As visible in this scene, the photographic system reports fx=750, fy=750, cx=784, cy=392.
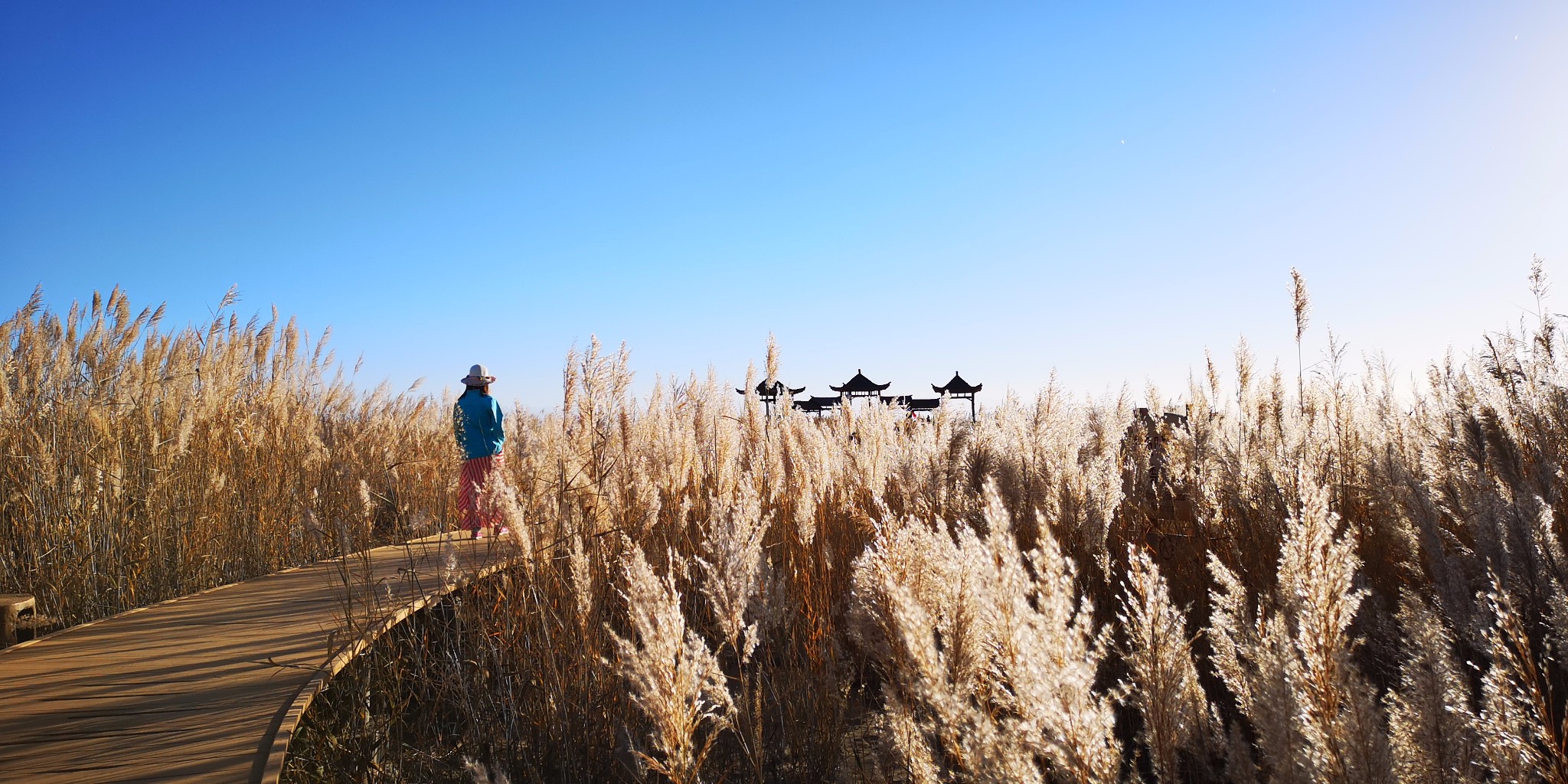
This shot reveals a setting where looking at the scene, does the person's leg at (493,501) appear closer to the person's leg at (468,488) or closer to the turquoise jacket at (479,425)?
the person's leg at (468,488)

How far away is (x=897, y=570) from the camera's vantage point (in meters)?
1.41

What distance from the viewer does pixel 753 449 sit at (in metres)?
4.04

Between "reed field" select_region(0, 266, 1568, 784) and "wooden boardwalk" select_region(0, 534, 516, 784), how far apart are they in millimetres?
196

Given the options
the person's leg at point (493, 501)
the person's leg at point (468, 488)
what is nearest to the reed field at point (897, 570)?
the person's leg at point (493, 501)

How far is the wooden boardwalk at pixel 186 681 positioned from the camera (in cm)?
207

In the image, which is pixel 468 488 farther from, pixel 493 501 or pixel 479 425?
pixel 493 501

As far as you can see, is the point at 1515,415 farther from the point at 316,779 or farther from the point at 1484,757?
the point at 316,779

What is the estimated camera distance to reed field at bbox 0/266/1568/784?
1121 mm

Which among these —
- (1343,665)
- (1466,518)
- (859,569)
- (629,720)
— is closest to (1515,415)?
(1466,518)

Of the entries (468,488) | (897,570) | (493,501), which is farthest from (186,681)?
(468,488)

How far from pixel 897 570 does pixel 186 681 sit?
8.99 feet

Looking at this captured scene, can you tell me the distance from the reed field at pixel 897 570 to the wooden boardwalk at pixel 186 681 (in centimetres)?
20

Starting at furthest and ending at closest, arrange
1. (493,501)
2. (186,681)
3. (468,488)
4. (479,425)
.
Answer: (479,425) → (468,488) → (186,681) → (493,501)

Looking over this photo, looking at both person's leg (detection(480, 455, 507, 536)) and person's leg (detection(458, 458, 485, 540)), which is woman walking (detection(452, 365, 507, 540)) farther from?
person's leg (detection(480, 455, 507, 536))
